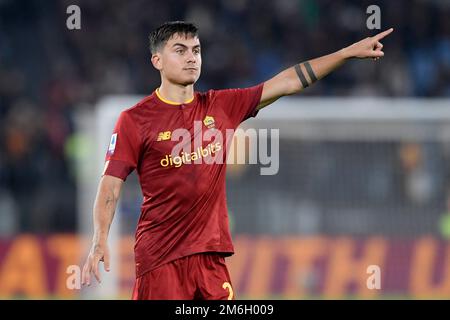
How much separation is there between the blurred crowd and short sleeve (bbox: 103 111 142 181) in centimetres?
905

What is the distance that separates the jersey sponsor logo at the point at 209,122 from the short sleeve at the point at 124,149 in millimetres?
→ 416

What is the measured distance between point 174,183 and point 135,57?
37.5 ft

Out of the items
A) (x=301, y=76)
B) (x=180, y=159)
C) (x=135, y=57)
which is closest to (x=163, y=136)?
(x=180, y=159)

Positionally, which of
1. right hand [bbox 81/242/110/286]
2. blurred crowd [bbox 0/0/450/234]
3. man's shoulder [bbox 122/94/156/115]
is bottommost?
right hand [bbox 81/242/110/286]

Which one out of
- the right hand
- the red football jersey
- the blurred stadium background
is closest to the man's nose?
the red football jersey

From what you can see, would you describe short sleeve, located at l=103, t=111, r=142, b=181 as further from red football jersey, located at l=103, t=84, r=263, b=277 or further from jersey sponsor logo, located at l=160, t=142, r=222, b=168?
jersey sponsor logo, located at l=160, t=142, r=222, b=168

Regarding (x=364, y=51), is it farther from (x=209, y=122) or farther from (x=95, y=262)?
(x=95, y=262)

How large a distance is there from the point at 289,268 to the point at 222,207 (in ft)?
22.2

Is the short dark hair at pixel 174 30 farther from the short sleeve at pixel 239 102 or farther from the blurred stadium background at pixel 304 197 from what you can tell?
the blurred stadium background at pixel 304 197

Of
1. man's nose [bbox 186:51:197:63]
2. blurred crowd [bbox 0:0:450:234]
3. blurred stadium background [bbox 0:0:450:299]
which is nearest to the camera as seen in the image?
man's nose [bbox 186:51:197:63]

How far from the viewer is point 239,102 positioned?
6.82 metres

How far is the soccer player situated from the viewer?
255 inches

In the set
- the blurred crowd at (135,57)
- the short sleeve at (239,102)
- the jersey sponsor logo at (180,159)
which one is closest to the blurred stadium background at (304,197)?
the blurred crowd at (135,57)

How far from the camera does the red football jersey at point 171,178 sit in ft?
21.3
